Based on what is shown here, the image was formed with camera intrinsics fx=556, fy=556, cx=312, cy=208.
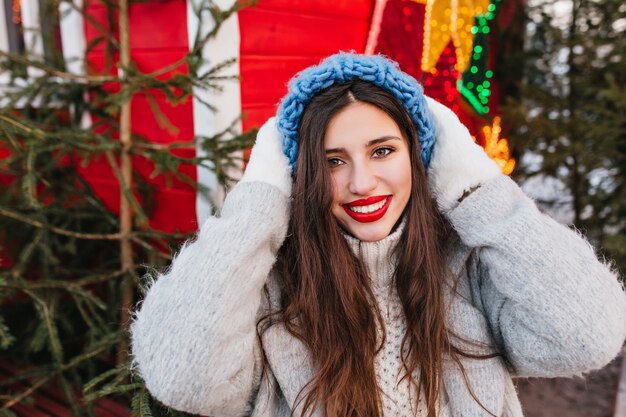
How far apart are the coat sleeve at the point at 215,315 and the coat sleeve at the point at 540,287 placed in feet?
2.15

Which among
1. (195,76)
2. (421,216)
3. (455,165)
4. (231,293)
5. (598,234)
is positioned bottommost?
(598,234)

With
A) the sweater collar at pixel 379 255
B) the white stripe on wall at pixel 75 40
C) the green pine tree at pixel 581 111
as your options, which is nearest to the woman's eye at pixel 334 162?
the sweater collar at pixel 379 255

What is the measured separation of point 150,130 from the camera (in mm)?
3209

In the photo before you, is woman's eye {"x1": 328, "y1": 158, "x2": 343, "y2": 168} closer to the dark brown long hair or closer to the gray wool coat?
the dark brown long hair

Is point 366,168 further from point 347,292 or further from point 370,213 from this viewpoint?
point 347,292

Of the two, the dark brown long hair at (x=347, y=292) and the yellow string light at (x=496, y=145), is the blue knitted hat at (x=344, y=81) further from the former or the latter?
the yellow string light at (x=496, y=145)

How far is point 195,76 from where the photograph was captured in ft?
8.21

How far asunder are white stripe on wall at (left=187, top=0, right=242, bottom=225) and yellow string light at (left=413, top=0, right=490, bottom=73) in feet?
4.88

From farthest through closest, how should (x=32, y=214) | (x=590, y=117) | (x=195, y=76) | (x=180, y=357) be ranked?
(x=590, y=117), (x=32, y=214), (x=195, y=76), (x=180, y=357)

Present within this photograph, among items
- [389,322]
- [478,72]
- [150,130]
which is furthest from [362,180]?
[478,72]

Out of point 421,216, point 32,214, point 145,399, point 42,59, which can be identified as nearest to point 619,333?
point 421,216

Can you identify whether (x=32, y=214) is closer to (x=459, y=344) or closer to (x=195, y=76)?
(x=195, y=76)

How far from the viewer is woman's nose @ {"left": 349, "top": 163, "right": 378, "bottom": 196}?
166cm

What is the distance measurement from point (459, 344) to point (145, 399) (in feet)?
3.32
